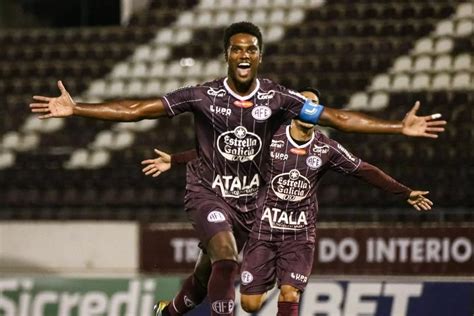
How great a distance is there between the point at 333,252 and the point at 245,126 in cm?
571

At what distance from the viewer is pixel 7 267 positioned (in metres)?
12.8

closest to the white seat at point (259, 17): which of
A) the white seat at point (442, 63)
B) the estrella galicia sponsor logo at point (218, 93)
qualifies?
the white seat at point (442, 63)

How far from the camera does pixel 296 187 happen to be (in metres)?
7.71

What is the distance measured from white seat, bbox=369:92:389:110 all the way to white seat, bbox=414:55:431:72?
0.55m

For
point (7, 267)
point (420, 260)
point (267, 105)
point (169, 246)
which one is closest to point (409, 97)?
point (420, 260)

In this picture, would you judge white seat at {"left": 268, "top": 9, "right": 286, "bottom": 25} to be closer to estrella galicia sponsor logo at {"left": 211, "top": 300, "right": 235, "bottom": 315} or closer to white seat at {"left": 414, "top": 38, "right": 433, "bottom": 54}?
white seat at {"left": 414, "top": 38, "right": 433, "bottom": 54}

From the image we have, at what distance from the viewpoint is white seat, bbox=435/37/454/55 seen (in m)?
14.4

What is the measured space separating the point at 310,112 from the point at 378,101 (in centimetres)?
774

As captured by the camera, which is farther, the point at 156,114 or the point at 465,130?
the point at 465,130

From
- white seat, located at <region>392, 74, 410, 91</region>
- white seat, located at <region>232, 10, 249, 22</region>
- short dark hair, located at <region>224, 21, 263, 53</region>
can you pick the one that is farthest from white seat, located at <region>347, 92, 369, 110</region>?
short dark hair, located at <region>224, 21, 263, 53</region>

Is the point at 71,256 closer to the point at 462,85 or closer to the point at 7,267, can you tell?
the point at 7,267

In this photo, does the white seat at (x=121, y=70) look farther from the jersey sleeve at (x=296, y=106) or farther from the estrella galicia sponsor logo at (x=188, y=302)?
the jersey sleeve at (x=296, y=106)

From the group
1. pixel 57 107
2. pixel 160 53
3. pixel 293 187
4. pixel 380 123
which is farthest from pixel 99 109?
pixel 160 53

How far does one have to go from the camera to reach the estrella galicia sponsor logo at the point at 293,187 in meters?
7.70
